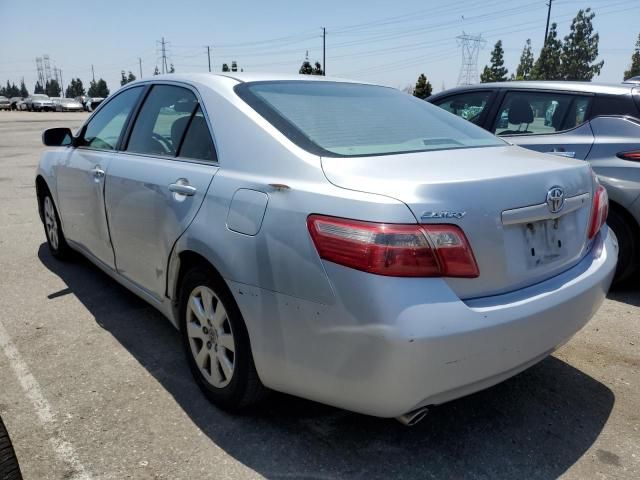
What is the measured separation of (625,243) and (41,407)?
163 inches

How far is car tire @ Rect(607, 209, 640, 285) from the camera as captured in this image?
4141 mm

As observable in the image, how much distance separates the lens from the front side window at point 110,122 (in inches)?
142

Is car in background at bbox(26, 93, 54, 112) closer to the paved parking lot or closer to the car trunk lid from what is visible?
the paved parking lot

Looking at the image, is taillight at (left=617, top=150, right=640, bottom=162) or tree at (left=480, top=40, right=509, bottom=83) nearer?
taillight at (left=617, top=150, right=640, bottom=162)

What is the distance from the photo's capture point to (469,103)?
17.6 feet

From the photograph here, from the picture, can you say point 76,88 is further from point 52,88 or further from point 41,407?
point 41,407

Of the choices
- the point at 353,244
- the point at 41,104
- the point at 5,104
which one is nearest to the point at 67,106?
the point at 41,104

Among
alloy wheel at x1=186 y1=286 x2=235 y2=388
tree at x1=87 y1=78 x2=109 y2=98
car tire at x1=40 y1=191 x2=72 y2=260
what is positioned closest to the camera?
alloy wheel at x1=186 y1=286 x2=235 y2=388

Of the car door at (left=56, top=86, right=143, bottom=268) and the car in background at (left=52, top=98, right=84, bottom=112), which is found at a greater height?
the car in background at (left=52, top=98, right=84, bottom=112)

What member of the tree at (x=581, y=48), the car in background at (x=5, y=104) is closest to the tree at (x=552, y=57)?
the tree at (x=581, y=48)

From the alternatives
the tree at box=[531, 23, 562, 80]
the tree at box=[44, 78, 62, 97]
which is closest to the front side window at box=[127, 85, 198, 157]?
the tree at box=[531, 23, 562, 80]

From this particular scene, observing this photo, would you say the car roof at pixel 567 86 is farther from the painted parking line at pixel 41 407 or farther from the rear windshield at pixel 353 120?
the painted parking line at pixel 41 407

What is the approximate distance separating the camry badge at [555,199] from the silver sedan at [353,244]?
1cm

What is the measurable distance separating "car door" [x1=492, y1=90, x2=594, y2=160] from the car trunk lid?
225 centimetres
